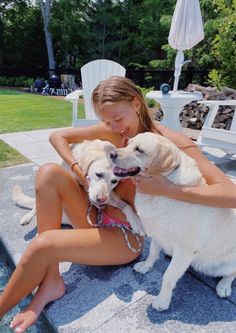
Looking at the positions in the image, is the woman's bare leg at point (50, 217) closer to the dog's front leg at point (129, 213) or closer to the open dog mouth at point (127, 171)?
the dog's front leg at point (129, 213)

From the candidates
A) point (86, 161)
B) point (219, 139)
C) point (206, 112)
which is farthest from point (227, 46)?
point (86, 161)

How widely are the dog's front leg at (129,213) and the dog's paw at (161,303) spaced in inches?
14.8

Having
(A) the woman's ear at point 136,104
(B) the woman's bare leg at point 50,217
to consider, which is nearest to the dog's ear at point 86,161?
(B) the woman's bare leg at point 50,217

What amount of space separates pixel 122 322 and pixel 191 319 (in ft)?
1.13

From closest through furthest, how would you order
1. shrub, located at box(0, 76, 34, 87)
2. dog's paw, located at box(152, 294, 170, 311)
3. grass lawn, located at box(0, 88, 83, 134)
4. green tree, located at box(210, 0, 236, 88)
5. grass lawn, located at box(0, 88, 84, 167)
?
dog's paw, located at box(152, 294, 170, 311) < grass lawn, located at box(0, 88, 84, 167) < grass lawn, located at box(0, 88, 83, 134) < green tree, located at box(210, 0, 236, 88) < shrub, located at box(0, 76, 34, 87)

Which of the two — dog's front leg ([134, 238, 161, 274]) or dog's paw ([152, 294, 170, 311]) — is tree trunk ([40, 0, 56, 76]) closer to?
dog's front leg ([134, 238, 161, 274])

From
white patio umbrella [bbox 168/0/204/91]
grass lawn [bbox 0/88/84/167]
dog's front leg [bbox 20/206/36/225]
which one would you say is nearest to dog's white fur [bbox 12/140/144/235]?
dog's front leg [bbox 20/206/36/225]

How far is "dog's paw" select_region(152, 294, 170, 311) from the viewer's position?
5.04 feet

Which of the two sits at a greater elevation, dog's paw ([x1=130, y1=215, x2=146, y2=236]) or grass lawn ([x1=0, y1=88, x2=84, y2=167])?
dog's paw ([x1=130, y1=215, x2=146, y2=236])

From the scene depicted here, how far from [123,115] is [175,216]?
616mm

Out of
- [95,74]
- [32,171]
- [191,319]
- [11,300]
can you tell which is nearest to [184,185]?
[191,319]

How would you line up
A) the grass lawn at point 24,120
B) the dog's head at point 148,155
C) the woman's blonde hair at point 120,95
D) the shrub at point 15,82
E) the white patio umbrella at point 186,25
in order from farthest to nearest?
the shrub at point 15,82, the white patio umbrella at point 186,25, the grass lawn at point 24,120, the woman's blonde hair at point 120,95, the dog's head at point 148,155

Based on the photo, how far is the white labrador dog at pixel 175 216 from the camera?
1.33m

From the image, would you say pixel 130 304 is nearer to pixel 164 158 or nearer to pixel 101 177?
pixel 101 177
